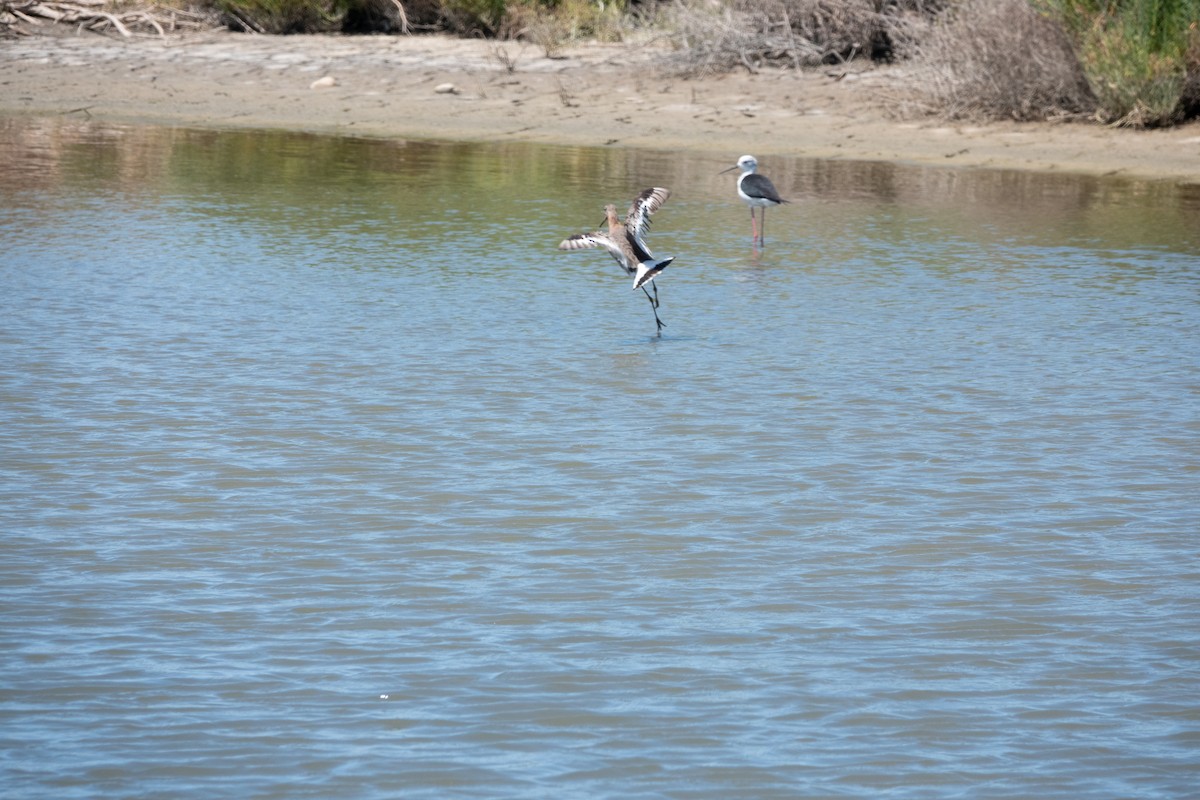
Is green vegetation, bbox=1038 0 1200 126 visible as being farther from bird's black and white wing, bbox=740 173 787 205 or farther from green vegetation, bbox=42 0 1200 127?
bird's black and white wing, bbox=740 173 787 205

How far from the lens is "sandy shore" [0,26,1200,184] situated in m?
19.6

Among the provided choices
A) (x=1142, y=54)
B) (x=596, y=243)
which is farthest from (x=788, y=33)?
(x=596, y=243)

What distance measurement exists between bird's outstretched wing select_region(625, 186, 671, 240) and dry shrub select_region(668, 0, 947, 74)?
11.2 meters

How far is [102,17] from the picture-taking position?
27.4 metres

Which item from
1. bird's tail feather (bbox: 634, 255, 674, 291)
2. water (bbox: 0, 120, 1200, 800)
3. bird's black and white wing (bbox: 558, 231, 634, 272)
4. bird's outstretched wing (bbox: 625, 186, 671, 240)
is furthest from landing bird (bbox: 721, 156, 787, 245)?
bird's tail feather (bbox: 634, 255, 674, 291)

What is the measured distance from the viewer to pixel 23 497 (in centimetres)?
730

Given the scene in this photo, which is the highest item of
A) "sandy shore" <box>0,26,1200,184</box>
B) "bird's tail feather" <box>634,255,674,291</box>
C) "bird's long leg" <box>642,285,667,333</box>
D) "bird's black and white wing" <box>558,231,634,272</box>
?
"sandy shore" <box>0,26,1200,184</box>

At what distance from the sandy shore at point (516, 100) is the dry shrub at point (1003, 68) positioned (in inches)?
11.7

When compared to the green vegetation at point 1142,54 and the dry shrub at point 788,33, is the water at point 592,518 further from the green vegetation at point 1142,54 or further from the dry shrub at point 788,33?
the dry shrub at point 788,33

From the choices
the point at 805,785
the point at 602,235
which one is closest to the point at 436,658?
the point at 805,785

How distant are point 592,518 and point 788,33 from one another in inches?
653

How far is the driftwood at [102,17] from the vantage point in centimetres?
2698

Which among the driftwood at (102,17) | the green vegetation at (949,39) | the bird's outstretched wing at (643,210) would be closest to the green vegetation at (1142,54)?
the green vegetation at (949,39)

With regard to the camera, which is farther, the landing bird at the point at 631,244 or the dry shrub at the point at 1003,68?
the dry shrub at the point at 1003,68
